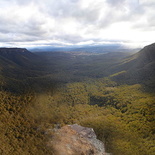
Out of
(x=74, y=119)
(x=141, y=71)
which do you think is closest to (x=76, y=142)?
(x=74, y=119)

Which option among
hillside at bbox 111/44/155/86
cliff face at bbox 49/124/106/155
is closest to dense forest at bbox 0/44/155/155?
cliff face at bbox 49/124/106/155

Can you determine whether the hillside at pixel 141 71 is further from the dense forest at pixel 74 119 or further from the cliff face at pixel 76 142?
the cliff face at pixel 76 142

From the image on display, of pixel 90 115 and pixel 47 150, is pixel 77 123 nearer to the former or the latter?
pixel 90 115

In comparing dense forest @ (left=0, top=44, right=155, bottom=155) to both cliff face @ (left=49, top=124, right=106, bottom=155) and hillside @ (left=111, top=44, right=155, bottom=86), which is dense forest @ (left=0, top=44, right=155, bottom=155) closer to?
cliff face @ (left=49, top=124, right=106, bottom=155)

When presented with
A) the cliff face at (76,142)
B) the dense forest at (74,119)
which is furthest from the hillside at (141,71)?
the cliff face at (76,142)

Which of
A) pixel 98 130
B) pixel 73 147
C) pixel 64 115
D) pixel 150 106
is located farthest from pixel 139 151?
pixel 64 115

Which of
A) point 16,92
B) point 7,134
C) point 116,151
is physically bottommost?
point 116,151

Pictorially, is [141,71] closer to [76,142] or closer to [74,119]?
[74,119]

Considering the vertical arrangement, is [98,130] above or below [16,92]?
below
